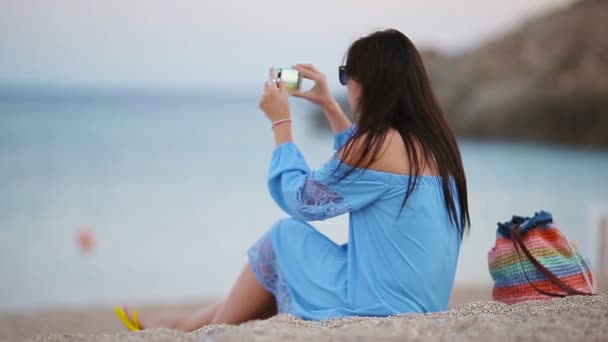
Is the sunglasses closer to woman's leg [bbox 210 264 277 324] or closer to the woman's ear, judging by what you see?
the woman's ear

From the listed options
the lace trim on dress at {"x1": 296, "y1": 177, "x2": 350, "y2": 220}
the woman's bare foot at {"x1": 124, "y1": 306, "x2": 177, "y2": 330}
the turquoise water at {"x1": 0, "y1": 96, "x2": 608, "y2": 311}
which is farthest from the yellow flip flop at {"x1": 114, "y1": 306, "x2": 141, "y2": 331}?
the turquoise water at {"x1": 0, "y1": 96, "x2": 608, "y2": 311}

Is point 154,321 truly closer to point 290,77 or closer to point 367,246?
point 367,246

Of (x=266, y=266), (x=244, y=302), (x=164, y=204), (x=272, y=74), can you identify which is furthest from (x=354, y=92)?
(x=164, y=204)

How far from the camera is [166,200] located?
13156mm

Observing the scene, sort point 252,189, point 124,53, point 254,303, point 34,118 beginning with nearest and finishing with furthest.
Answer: point 254,303, point 252,189, point 124,53, point 34,118

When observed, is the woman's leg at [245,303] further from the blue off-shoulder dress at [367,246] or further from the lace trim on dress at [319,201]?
the lace trim on dress at [319,201]

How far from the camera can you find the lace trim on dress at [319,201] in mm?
2602

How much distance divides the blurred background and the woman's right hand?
3518 millimetres

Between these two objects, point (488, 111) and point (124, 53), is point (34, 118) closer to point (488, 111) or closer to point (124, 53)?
point (124, 53)

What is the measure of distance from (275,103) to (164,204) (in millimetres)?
10172

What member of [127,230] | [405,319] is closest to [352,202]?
[405,319]

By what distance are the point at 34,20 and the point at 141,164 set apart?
440cm

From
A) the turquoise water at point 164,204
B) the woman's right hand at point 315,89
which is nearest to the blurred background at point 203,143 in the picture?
the turquoise water at point 164,204

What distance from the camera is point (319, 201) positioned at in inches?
103
